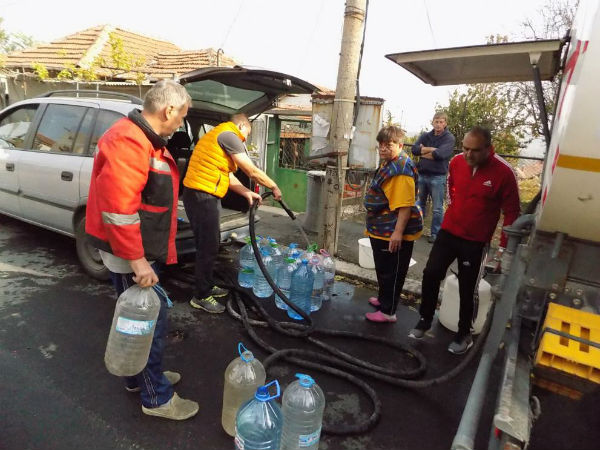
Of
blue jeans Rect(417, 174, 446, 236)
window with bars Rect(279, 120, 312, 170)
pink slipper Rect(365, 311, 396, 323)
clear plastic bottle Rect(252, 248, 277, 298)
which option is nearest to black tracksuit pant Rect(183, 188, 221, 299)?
clear plastic bottle Rect(252, 248, 277, 298)

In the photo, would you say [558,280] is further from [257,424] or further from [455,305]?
[455,305]

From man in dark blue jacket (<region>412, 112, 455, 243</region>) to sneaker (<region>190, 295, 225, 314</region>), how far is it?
3.74 metres

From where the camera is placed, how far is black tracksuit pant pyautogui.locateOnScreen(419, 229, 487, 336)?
3.00 metres

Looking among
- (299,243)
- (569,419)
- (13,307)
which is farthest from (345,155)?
(13,307)

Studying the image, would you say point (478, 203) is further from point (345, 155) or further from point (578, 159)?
point (345, 155)

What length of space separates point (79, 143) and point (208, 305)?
2.33 metres

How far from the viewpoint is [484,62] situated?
281cm

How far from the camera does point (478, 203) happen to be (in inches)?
114

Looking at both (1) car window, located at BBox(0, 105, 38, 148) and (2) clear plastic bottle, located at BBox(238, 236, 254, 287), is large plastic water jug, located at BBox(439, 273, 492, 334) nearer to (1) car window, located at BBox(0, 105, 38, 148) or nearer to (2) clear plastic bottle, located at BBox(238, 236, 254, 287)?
(2) clear plastic bottle, located at BBox(238, 236, 254, 287)

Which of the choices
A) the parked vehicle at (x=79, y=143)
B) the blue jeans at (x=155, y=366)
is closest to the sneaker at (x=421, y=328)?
the blue jeans at (x=155, y=366)

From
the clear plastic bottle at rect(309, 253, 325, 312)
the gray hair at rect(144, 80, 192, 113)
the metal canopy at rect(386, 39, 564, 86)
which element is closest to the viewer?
the gray hair at rect(144, 80, 192, 113)

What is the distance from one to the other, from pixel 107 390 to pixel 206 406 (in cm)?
70

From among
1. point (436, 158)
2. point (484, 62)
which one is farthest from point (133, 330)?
point (436, 158)

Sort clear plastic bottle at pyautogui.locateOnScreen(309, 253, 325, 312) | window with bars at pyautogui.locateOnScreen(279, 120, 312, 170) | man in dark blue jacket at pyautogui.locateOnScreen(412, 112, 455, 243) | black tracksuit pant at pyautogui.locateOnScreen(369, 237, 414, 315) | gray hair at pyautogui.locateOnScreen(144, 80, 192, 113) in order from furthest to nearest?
window with bars at pyautogui.locateOnScreen(279, 120, 312, 170)
man in dark blue jacket at pyautogui.locateOnScreen(412, 112, 455, 243)
clear plastic bottle at pyautogui.locateOnScreen(309, 253, 325, 312)
black tracksuit pant at pyautogui.locateOnScreen(369, 237, 414, 315)
gray hair at pyautogui.locateOnScreen(144, 80, 192, 113)
